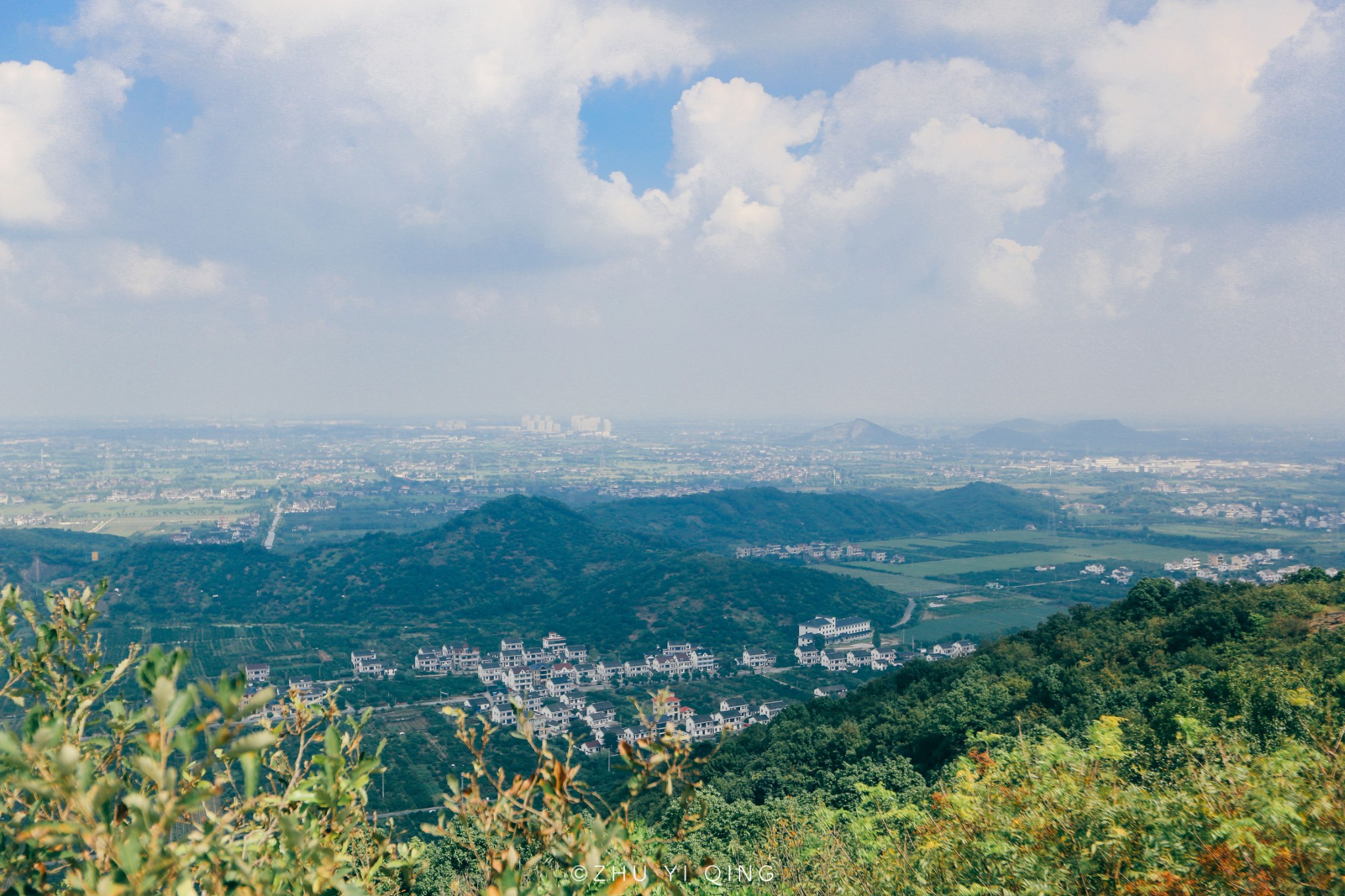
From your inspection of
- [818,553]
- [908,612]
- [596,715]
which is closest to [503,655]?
[596,715]

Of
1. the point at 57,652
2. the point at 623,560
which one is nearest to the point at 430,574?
the point at 623,560

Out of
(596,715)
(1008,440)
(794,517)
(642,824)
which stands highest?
(1008,440)

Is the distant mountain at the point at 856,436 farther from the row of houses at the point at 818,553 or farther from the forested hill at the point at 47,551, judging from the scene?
the forested hill at the point at 47,551

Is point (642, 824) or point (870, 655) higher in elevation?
point (642, 824)

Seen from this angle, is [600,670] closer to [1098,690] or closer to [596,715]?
[596,715]

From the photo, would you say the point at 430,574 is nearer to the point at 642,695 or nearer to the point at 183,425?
the point at 642,695

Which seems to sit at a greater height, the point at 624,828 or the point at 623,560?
the point at 624,828

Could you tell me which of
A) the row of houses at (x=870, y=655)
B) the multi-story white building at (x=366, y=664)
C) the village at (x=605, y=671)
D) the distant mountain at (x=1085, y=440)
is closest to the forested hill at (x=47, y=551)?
the multi-story white building at (x=366, y=664)
